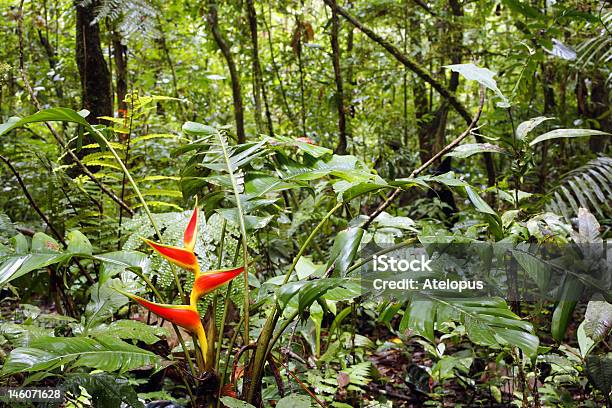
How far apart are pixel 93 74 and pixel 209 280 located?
2.04 metres

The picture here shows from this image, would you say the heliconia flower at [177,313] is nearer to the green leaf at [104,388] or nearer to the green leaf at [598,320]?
the green leaf at [104,388]

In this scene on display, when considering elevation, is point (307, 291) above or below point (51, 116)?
below

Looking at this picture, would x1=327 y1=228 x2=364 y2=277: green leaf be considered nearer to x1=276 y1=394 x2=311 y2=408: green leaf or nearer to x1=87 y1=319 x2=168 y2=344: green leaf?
x1=276 y1=394 x2=311 y2=408: green leaf

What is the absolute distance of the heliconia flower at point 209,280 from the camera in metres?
1.06

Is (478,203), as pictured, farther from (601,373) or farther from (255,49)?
(255,49)

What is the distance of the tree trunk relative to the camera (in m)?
2.65

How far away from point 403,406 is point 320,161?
1.03 metres

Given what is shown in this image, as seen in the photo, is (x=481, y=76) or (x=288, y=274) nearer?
(x=288, y=274)

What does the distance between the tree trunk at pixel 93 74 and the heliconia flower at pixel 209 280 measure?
1893mm

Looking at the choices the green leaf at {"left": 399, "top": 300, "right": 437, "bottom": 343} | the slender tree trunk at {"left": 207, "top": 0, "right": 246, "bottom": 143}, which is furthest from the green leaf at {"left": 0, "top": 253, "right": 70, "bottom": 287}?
the slender tree trunk at {"left": 207, "top": 0, "right": 246, "bottom": 143}

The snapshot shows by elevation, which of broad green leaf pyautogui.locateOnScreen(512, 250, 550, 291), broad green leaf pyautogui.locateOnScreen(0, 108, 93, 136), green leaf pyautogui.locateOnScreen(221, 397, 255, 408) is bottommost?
green leaf pyautogui.locateOnScreen(221, 397, 255, 408)

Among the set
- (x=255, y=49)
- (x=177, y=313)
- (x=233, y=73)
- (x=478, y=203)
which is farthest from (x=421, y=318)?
(x=255, y=49)

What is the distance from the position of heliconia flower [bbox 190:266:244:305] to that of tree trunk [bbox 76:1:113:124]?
1.89m

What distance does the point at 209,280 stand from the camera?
1.06m
